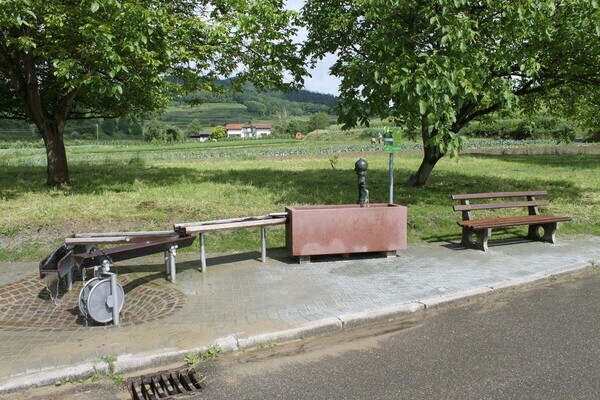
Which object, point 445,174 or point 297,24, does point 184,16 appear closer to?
point 297,24

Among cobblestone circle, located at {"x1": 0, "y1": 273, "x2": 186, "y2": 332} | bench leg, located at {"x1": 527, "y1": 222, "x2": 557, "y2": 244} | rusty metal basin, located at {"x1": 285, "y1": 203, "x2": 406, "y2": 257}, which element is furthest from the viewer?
bench leg, located at {"x1": 527, "y1": 222, "x2": 557, "y2": 244}

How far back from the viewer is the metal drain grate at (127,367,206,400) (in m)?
3.93

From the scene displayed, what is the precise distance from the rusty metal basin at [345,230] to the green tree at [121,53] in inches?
212

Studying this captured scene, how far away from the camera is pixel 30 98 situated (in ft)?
43.7

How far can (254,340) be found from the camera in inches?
186

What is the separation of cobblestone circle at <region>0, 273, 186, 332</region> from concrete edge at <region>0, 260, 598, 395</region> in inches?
37.5

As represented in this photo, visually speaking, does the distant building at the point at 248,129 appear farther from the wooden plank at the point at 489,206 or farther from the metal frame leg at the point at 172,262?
the metal frame leg at the point at 172,262

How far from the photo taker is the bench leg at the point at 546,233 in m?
8.96

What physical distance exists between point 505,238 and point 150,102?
11466 millimetres

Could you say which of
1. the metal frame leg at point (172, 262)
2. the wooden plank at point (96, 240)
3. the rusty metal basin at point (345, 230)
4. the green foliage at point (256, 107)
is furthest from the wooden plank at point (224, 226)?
the green foliage at point (256, 107)

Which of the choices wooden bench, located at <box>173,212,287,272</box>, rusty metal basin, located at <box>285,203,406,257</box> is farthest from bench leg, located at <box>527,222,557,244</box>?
wooden bench, located at <box>173,212,287,272</box>

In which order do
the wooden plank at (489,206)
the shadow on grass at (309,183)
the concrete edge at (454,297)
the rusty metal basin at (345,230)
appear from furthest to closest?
1. the shadow on grass at (309,183)
2. the wooden plank at (489,206)
3. the rusty metal basin at (345,230)
4. the concrete edge at (454,297)

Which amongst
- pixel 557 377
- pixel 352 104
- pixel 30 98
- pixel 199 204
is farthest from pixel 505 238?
pixel 30 98

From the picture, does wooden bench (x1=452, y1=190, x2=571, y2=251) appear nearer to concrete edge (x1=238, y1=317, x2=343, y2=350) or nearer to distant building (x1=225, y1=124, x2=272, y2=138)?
concrete edge (x1=238, y1=317, x2=343, y2=350)
